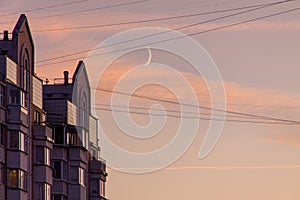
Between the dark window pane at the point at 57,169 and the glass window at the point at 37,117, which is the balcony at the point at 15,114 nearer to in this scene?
the glass window at the point at 37,117

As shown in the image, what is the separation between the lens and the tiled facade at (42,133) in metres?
112

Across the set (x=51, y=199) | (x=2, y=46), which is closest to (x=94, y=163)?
(x=51, y=199)

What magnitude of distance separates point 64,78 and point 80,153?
715 centimetres

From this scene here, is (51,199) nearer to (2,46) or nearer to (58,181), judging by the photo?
(58,181)

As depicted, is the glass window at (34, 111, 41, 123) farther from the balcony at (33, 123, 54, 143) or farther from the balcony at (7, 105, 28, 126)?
the balcony at (7, 105, 28, 126)

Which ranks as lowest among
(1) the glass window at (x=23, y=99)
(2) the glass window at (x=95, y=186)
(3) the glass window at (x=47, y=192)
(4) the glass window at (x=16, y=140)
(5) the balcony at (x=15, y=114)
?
(3) the glass window at (x=47, y=192)

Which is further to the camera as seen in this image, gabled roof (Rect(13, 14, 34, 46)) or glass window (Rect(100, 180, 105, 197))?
glass window (Rect(100, 180, 105, 197))

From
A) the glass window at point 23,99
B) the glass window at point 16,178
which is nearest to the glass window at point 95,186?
the glass window at point 23,99

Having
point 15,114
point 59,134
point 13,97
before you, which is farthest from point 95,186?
point 13,97

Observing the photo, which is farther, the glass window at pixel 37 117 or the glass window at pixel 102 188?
the glass window at pixel 102 188

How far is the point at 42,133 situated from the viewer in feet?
390

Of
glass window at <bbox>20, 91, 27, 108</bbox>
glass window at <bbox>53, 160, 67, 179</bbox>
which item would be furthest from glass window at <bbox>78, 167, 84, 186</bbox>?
glass window at <bbox>20, 91, 27, 108</bbox>

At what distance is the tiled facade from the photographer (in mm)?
111562

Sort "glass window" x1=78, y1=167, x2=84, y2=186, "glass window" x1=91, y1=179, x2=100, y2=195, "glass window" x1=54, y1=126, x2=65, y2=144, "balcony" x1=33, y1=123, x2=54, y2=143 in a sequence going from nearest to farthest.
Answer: "balcony" x1=33, y1=123, x2=54, y2=143
"glass window" x1=54, y1=126, x2=65, y2=144
"glass window" x1=78, y1=167, x2=84, y2=186
"glass window" x1=91, y1=179, x2=100, y2=195
